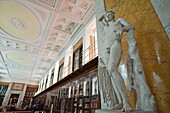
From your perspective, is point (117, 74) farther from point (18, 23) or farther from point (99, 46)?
point (18, 23)

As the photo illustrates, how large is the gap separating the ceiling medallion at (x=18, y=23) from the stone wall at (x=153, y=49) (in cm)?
713

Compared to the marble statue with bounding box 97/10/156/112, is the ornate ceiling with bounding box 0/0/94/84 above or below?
above

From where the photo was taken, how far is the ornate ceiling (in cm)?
541

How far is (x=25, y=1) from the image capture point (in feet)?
16.9

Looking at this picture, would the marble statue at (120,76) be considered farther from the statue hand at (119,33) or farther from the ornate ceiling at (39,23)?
the ornate ceiling at (39,23)

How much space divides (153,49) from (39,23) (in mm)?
6803

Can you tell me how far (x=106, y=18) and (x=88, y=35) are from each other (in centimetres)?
439

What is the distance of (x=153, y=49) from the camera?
59.6 inches

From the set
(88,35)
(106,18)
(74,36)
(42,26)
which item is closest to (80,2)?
(88,35)

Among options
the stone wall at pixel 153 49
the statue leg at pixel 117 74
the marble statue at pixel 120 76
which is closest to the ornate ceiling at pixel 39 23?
the stone wall at pixel 153 49

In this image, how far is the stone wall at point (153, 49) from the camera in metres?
1.30

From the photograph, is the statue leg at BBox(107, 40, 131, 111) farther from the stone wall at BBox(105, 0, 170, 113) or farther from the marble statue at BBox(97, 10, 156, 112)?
the stone wall at BBox(105, 0, 170, 113)

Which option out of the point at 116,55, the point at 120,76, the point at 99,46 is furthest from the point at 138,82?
the point at 99,46

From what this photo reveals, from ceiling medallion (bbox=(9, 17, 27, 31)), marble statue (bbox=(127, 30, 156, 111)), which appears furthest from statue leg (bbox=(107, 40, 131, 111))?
ceiling medallion (bbox=(9, 17, 27, 31))
